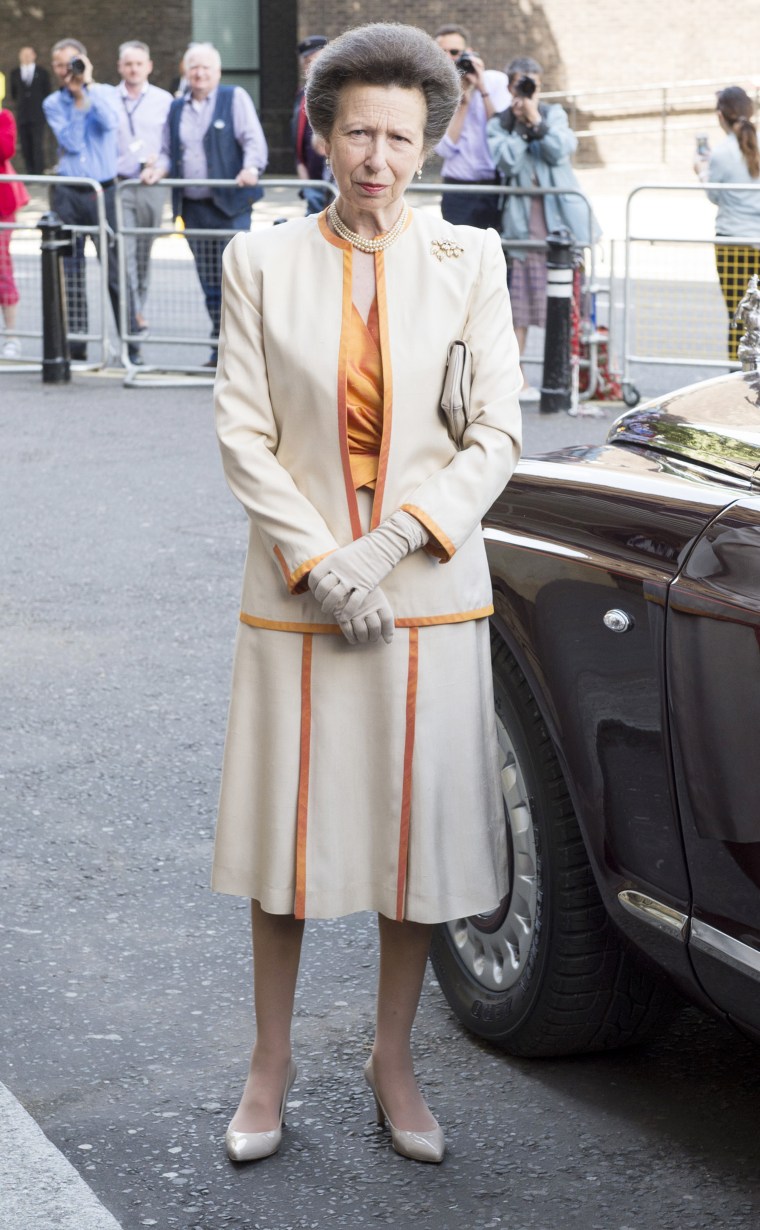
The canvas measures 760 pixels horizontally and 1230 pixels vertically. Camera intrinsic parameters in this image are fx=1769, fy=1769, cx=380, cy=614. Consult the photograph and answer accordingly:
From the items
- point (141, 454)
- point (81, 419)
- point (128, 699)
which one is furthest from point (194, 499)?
point (128, 699)

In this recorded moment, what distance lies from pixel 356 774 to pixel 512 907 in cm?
61

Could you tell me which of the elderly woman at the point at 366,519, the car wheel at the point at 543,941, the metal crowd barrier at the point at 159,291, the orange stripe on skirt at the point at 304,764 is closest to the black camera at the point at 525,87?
the metal crowd barrier at the point at 159,291

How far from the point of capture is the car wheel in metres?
3.31

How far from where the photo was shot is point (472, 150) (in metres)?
12.5

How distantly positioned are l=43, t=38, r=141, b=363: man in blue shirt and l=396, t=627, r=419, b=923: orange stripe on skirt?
10.2m

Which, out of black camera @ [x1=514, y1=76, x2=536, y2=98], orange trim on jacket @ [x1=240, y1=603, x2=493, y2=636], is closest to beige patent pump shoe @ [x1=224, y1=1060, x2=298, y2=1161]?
orange trim on jacket @ [x1=240, y1=603, x2=493, y2=636]

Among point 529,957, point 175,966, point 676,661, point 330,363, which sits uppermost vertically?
point 330,363

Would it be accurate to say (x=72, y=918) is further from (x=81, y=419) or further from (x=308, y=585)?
(x=81, y=419)

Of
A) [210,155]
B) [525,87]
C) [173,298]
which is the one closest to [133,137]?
[210,155]

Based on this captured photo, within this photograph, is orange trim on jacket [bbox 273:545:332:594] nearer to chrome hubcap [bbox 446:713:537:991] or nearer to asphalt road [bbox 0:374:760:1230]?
chrome hubcap [bbox 446:713:537:991]

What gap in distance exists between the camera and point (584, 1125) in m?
3.31

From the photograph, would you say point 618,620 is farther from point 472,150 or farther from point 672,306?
point 472,150

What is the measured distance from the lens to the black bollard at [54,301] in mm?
12125

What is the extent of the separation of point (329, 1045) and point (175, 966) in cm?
53
